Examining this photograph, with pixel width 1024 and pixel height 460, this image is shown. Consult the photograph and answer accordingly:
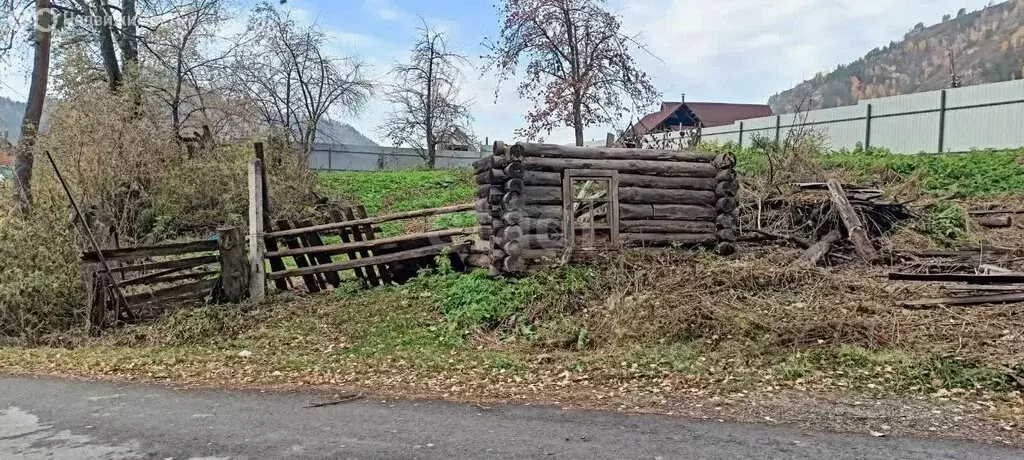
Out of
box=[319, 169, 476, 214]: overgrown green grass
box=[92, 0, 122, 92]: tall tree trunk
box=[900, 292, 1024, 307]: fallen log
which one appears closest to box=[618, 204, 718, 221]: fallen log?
box=[900, 292, 1024, 307]: fallen log

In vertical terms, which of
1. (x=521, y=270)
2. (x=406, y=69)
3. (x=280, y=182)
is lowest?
(x=521, y=270)

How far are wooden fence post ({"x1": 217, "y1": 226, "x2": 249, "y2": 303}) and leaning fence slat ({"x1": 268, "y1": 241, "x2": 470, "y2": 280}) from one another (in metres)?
0.47

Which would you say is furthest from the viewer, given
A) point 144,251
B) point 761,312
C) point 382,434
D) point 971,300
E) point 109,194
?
point 109,194

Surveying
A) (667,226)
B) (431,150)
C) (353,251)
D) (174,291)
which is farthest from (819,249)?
(431,150)

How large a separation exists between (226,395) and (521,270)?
435 cm

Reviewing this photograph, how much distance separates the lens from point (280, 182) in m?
15.3

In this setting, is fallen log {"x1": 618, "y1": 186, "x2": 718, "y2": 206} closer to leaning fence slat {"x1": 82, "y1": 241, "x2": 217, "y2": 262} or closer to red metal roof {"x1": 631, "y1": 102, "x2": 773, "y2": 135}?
leaning fence slat {"x1": 82, "y1": 241, "x2": 217, "y2": 262}

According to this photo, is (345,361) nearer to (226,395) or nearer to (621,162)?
(226,395)

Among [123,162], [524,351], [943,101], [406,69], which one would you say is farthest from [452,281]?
[406,69]

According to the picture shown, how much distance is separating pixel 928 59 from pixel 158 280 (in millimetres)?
99087

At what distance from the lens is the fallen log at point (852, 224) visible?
10.6 m

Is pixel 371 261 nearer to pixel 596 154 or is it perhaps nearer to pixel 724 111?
pixel 596 154

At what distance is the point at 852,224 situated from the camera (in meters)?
11.2

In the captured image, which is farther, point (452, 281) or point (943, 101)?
point (943, 101)
